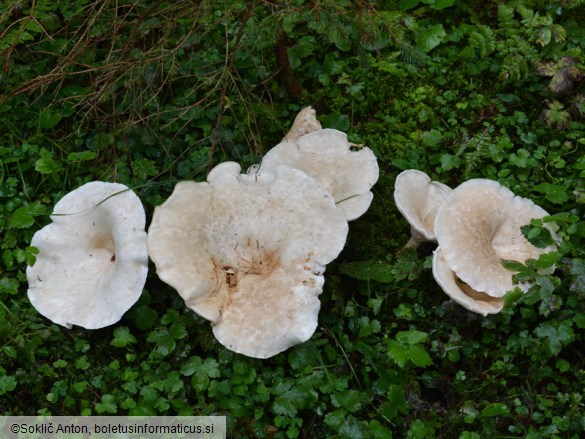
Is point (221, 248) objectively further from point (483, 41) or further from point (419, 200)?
point (483, 41)

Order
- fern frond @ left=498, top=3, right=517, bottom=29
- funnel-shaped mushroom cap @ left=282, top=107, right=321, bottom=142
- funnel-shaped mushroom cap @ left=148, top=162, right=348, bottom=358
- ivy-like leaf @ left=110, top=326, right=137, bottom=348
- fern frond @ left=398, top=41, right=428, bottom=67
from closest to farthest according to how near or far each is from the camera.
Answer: funnel-shaped mushroom cap @ left=148, top=162, right=348, bottom=358
ivy-like leaf @ left=110, top=326, right=137, bottom=348
fern frond @ left=398, top=41, right=428, bottom=67
funnel-shaped mushroom cap @ left=282, top=107, right=321, bottom=142
fern frond @ left=498, top=3, right=517, bottom=29

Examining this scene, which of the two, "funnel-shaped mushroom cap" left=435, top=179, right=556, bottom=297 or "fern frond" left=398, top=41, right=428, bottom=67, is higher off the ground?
"fern frond" left=398, top=41, right=428, bottom=67

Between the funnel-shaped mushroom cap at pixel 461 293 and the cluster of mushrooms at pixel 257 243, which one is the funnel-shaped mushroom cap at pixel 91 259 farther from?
the funnel-shaped mushroom cap at pixel 461 293

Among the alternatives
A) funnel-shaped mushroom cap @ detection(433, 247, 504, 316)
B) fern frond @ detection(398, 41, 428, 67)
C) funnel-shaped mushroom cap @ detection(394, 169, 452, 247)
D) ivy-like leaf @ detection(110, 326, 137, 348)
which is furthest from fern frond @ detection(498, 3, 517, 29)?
ivy-like leaf @ detection(110, 326, 137, 348)

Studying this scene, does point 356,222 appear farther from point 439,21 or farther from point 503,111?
point 439,21

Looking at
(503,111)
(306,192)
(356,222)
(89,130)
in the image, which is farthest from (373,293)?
(89,130)

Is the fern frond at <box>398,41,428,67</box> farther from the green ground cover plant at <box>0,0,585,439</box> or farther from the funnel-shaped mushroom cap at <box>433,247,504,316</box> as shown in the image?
the funnel-shaped mushroom cap at <box>433,247,504,316</box>
